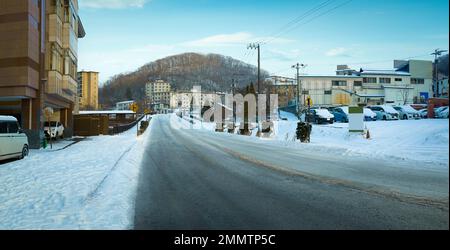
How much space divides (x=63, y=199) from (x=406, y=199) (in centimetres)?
614

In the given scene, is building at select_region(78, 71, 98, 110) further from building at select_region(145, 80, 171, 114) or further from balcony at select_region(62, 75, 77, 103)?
balcony at select_region(62, 75, 77, 103)

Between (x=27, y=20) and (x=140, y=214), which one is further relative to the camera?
(x=27, y=20)

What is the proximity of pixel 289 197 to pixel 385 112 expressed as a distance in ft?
99.6

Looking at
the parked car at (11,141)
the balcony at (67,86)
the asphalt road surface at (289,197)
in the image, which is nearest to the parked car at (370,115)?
the asphalt road surface at (289,197)

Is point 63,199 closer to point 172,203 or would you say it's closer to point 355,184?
point 172,203

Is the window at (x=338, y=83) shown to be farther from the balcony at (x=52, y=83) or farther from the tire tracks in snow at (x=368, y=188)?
the tire tracks in snow at (x=368, y=188)

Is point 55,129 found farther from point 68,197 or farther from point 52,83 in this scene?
point 68,197

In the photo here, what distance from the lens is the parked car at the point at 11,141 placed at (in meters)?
15.5

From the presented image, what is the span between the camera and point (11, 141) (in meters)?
16.2

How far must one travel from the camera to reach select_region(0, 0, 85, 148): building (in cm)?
1958

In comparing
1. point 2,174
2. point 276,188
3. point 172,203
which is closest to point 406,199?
point 276,188

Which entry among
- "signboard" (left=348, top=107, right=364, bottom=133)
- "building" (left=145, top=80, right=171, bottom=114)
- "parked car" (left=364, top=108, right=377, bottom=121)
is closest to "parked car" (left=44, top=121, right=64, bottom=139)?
"building" (left=145, top=80, right=171, bottom=114)

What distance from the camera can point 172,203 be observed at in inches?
271
